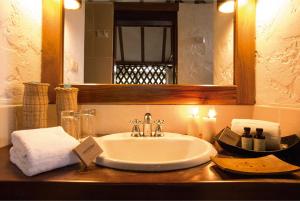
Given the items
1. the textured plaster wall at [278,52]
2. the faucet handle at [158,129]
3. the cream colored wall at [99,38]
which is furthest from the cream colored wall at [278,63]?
the cream colored wall at [99,38]

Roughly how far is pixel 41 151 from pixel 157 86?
0.57 m

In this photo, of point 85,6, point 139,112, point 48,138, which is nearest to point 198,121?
point 139,112

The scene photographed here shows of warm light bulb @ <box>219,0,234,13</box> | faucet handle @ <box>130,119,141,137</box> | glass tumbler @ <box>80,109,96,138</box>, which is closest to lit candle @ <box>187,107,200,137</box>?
faucet handle @ <box>130,119,141,137</box>

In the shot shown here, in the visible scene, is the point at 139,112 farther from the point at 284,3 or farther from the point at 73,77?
the point at 284,3

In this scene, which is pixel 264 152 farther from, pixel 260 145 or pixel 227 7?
pixel 227 7

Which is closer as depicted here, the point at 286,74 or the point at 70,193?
the point at 70,193

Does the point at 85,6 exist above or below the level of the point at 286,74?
above

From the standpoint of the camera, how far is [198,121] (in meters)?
0.93

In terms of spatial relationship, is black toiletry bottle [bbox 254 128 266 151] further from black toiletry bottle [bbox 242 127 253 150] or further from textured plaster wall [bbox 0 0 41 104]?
textured plaster wall [bbox 0 0 41 104]

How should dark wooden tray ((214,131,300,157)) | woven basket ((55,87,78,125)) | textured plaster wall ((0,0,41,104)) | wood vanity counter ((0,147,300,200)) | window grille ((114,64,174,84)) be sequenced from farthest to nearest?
1. window grille ((114,64,174,84))
2. woven basket ((55,87,78,125))
3. textured plaster wall ((0,0,41,104))
4. dark wooden tray ((214,131,300,157))
5. wood vanity counter ((0,147,300,200))

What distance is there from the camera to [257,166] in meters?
0.55

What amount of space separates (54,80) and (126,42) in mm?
381

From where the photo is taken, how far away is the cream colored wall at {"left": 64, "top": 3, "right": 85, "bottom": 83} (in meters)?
1.01

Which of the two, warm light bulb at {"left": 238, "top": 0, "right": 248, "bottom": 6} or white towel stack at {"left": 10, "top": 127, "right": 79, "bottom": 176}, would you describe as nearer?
white towel stack at {"left": 10, "top": 127, "right": 79, "bottom": 176}
